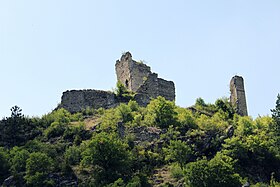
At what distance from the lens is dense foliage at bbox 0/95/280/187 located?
4259 cm

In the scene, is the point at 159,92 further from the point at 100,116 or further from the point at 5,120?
the point at 5,120

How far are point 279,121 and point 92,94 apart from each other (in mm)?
18558

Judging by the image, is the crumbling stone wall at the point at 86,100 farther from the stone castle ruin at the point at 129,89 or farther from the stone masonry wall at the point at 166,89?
the stone masonry wall at the point at 166,89

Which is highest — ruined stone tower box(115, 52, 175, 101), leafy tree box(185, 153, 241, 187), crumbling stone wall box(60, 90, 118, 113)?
ruined stone tower box(115, 52, 175, 101)

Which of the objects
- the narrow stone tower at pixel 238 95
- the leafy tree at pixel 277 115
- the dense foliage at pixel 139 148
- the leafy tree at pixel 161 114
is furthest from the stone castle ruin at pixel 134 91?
the leafy tree at pixel 277 115

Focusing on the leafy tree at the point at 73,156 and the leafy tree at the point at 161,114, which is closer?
the leafy tree at the point at 73,156

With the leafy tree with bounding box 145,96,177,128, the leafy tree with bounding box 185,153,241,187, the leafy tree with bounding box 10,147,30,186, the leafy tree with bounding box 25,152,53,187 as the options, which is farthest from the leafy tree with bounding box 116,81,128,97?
the leafy tree with bounding box 185,153,241,187

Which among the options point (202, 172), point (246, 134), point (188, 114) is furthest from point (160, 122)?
point (202, 172)

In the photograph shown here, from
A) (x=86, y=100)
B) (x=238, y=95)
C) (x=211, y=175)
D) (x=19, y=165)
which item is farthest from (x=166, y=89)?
(x=211, y=175)

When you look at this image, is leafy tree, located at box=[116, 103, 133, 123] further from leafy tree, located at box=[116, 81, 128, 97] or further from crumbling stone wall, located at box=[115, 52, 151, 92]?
crumbling stone wall, located at box=[115, 52, 151, 92]

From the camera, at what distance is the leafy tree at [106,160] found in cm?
4300

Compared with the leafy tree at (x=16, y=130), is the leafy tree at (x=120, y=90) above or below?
above

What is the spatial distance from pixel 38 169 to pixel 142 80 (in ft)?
70.8

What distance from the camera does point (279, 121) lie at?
48.7 metres
